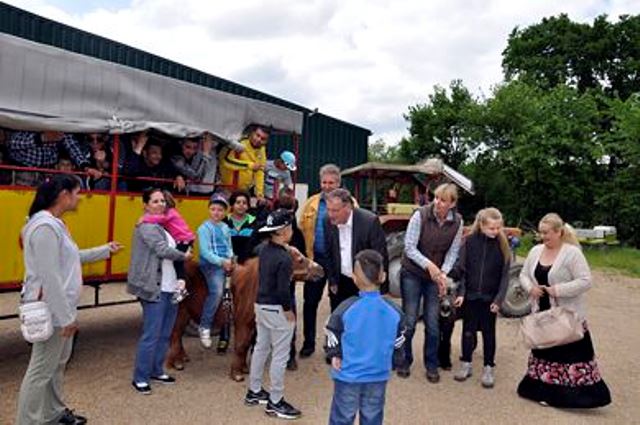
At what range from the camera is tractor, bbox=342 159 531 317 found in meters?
8.75

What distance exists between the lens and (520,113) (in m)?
26.2

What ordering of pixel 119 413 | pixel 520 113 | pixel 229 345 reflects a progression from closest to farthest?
pixel 119 413 → pixel 229 345 → pixel 520 113

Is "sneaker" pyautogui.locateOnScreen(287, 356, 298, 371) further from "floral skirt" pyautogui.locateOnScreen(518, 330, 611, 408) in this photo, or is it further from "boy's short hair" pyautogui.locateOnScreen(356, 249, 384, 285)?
"boy's short hair" pyautogui.locateOnScreen(356, 249, 384, 285)

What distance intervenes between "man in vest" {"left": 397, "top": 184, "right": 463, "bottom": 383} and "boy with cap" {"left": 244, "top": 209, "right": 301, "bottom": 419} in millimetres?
1447

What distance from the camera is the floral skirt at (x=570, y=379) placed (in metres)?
5.06

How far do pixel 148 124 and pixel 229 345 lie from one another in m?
2.49

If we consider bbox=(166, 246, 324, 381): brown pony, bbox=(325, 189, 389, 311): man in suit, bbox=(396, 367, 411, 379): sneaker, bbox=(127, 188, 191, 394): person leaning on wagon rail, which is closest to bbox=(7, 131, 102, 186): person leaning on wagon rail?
bbox=(127, 188, 191, 394): person leaning on wagon rail

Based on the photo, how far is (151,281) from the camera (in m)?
4.79

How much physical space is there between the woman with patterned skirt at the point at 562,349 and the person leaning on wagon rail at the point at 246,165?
9.53 feet

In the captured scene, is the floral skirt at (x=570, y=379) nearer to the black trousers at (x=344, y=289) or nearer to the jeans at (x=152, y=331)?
the black trousers at (x=344, y=289)

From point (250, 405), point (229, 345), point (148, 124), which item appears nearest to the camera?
point (250, 405)

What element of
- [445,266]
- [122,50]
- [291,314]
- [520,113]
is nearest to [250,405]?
[291,314]

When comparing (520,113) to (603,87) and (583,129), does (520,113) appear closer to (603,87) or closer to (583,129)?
(583,129)

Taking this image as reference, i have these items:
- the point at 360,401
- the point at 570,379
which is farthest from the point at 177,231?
the point at 570,379
